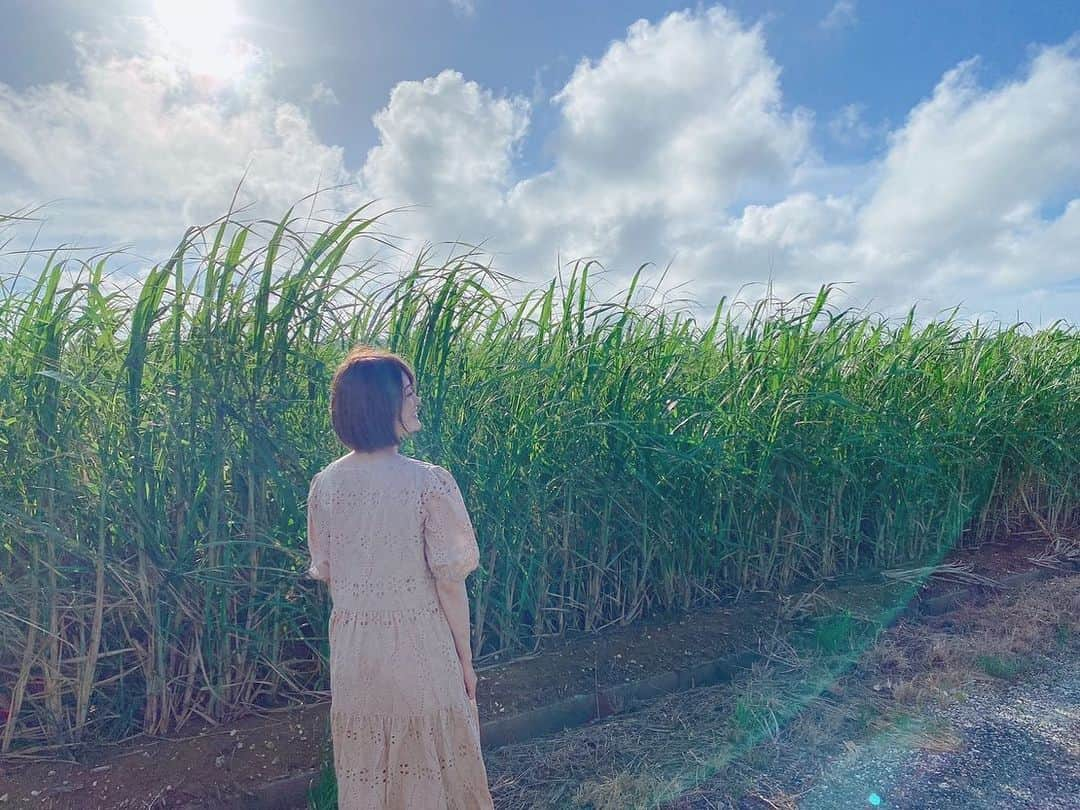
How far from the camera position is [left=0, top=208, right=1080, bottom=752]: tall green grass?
2225mm


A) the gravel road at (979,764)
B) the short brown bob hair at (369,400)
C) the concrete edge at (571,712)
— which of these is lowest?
the gravel road at (979,764)

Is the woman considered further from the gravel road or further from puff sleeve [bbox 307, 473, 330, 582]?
the gravel road

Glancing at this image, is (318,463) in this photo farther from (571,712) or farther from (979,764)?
(979,764)

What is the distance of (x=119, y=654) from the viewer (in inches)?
92.2

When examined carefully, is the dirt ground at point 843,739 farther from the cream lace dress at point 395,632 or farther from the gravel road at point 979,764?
the cream lace dress at point 395,632

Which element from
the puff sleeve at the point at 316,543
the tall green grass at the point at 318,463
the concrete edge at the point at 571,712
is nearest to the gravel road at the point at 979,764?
the concrete edge at the point at 571,712

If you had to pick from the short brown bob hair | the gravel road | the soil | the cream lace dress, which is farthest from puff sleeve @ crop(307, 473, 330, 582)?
the gravel road

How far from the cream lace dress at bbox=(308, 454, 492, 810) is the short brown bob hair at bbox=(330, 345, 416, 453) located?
0.21 feet

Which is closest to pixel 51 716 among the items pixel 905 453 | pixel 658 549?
pixel 658 549

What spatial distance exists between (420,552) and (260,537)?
1.01 m

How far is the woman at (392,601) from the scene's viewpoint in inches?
63.6

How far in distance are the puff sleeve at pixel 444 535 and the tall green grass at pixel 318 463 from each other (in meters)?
0.89

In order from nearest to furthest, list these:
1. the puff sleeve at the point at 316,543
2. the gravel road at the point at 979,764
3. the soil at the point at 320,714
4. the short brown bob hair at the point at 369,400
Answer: the short brown bob hair at the point at 369,400 → the puff sleeve at the point at 316,543 → the soil at the point at 320,714 → the gravel road at the point at 979,764

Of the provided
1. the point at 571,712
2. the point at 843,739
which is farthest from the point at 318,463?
the point at 843,739
